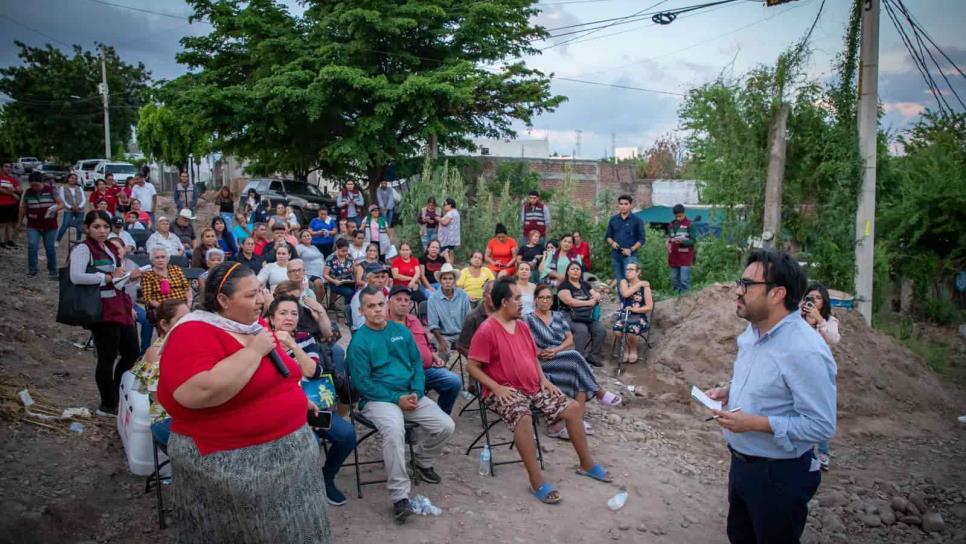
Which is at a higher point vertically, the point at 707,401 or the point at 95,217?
the point at 95,217

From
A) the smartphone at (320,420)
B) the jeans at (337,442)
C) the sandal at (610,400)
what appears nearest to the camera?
the smartphone at (320,420)

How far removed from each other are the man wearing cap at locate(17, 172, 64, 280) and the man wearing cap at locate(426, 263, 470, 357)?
721 cm

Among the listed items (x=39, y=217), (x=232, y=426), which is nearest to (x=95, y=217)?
(x=232, y=426)

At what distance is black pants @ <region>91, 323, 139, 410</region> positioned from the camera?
5.42m

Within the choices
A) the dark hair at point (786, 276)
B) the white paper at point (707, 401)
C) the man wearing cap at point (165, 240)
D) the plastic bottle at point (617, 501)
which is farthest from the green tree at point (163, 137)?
the dark hair at point (786, 276)

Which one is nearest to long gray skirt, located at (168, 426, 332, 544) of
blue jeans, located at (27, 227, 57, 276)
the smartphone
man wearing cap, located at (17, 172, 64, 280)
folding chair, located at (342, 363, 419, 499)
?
the smartphone

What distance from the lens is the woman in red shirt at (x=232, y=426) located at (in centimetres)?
246

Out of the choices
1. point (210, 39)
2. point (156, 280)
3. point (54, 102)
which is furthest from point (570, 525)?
point (54, 102)

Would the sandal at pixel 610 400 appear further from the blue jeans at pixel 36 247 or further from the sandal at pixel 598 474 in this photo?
the blue jeans at pixel 36 247

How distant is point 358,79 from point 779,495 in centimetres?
1588

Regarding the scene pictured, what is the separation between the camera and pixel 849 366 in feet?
27.0

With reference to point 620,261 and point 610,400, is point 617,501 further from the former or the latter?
point 620,261

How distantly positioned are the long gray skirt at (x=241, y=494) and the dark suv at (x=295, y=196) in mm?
15742

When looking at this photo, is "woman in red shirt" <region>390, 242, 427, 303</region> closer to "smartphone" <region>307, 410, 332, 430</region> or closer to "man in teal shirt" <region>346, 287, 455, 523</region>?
"man in teal shirt" <region>346, 287, 455, 523</region>
